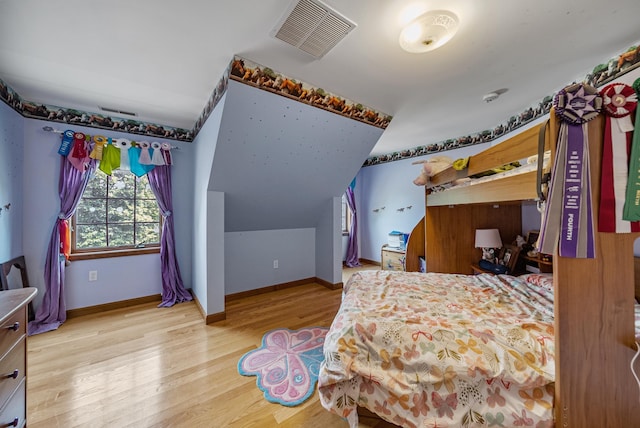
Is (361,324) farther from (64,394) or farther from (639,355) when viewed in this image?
(64,394)

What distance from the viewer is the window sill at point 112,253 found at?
2.52 meters

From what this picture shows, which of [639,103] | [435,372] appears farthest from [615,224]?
[435,372]


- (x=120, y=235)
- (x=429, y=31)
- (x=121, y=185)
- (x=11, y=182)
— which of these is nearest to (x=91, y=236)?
(x=120, y=235)

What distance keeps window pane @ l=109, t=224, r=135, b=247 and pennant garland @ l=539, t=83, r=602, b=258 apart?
386 cm

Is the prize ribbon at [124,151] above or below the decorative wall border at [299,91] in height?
below

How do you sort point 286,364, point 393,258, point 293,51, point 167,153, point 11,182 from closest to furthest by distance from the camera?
point 293,51
point 286,364
point 11,182
point 167,153
point 393,258

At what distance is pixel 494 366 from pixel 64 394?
2.50 meters

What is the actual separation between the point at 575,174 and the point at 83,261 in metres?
4.07

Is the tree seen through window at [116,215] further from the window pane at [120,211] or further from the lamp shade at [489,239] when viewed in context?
the lamp shade at [489,239]

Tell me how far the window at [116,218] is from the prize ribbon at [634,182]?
3891 mm

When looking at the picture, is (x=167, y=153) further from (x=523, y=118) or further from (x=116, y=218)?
(x=523, y=118)

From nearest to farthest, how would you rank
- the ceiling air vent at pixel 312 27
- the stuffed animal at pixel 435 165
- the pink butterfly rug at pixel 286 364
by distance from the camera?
the ceiling air vent at pixel 312 27 < the pink butterfly rug at pixel 286 364 < the stuffed animal at pixel 435 165

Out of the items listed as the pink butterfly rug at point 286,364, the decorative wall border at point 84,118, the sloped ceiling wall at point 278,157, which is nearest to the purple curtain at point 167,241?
the decorative wall border at point 84,118

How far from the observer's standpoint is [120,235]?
2797 mm
